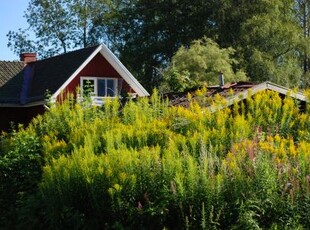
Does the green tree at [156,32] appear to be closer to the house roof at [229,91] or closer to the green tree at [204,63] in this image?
the green tree at [204,63]

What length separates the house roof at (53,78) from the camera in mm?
29359

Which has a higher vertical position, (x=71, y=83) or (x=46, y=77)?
(x=46, y=77)

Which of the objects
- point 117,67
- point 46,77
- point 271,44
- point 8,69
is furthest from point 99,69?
point 271,44

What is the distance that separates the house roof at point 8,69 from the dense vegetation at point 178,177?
23.3 meters

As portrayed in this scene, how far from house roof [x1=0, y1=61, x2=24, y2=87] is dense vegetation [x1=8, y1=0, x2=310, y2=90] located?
9826mm

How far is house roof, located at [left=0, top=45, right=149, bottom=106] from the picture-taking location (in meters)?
29.4

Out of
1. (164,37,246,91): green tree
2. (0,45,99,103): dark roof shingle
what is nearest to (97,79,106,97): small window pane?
(0,45,99,103): dark roof shingle

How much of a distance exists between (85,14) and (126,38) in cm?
721

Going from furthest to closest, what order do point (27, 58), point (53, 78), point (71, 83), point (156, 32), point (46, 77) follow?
point (156, 32) < point (27, 58) < point (46, 77) < point (53, 78) < point (71, 83)

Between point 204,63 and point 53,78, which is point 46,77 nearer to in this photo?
point 53,78

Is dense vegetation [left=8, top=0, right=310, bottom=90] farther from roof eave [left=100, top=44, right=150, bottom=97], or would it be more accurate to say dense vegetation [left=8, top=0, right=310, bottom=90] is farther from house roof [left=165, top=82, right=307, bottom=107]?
house roof [left=165, top=82, right=307, bottom=107]

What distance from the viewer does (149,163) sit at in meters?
7.09

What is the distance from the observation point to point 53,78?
30734 millimetres

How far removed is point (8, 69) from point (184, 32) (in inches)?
691
